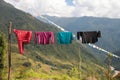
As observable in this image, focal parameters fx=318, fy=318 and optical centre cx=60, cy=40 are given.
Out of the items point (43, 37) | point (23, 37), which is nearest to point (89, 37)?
point (43, 37)

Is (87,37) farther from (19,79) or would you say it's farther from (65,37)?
(19,79)

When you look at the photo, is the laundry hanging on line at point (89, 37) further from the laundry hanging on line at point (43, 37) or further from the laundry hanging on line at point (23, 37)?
the laundry hanging on line at point (23, 37)

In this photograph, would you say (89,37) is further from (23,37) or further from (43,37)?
(23,37)

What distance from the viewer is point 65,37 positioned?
1713 inches

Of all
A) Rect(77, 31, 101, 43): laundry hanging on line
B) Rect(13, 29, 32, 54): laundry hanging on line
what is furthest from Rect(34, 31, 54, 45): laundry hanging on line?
Rect(77, 31, 101, 43): laundry hanging on line

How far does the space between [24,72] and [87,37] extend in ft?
120

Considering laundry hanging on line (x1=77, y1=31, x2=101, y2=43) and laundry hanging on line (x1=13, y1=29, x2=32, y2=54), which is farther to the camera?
laundry hanging on line (x1=77, y1=31, x2=101, y2=43)

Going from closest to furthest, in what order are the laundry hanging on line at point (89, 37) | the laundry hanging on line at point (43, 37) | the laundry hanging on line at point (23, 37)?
the laundry hanging on line at point (23, 37) < the laundry hanging on line at point (89, 37) < the laundry hanging on line at point (43, 37)

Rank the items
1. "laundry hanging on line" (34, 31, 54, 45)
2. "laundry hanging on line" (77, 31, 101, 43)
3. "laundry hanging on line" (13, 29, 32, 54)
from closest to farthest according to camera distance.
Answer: "laundry hanging on line" (13, 29, 32, 54) < "laundry hanging on line" (77, 31, 101, 43) < "laundry hanging on line" (34, 31, 54, 45)

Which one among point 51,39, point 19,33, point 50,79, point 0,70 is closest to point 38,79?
point 50,79

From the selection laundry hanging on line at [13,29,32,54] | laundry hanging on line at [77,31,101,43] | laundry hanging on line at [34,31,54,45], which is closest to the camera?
laundry hanging on line at [13,29,32,54]

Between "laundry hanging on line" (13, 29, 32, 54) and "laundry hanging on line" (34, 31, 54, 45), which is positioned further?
"laundry hanging on line" (34, 31, 54, 45)

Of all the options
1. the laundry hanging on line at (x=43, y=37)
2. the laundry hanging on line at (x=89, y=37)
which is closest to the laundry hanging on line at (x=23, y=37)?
the laundry hanging on line at (x=43, y=37)

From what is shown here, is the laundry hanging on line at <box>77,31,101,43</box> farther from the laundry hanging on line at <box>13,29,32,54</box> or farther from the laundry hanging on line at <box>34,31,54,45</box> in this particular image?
the laundry hanging on line at <box>13,29,32,54</box>
